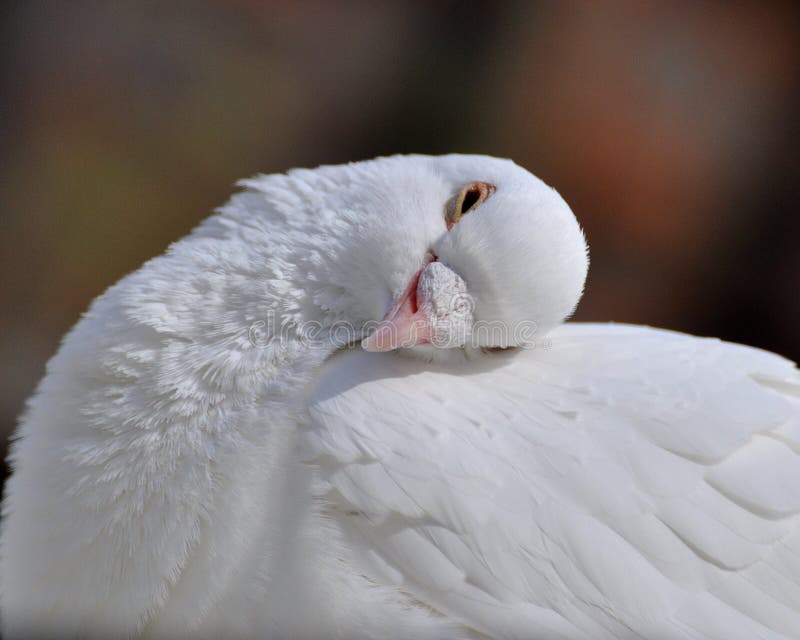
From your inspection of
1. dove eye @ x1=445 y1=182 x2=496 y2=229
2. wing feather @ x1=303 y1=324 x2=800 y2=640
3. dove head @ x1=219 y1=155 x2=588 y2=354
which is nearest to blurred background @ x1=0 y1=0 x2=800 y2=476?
dove head @ x1=219 y1=155 x2=588 y2=354

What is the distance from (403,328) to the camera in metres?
1.67

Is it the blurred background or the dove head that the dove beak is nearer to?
the dove head

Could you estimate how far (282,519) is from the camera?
5.42 feet

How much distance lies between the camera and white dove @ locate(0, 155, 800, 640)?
5.38 ft

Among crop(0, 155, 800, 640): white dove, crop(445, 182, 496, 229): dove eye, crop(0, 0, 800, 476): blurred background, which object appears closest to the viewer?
crop(0, 155, 800, 640): white dove

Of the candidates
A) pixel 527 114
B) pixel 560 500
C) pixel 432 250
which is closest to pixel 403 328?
pixel 432 250

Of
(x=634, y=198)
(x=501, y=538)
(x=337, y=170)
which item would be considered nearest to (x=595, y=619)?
(x=501, y=538)

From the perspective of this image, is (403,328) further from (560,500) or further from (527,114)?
(527,114)

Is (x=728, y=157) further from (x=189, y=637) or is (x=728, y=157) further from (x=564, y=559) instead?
(x=189, y=637)

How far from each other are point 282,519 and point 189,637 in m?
0.30

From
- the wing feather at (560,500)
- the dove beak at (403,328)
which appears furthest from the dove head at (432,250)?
the wing feather at (560,500)

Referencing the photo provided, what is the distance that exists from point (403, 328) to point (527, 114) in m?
3.93

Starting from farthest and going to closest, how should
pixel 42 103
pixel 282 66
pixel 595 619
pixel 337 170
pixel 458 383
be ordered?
1. pixel 282 66
2. pixel 42 103
3. pixel 337 170
4. pixel 458 383
5. pixel 595 619

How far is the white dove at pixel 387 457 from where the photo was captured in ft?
5.38
